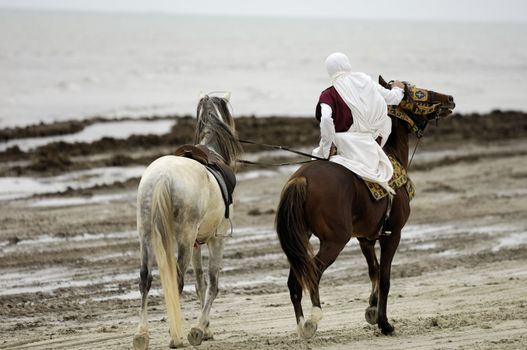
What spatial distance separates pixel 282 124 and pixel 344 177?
20688mm

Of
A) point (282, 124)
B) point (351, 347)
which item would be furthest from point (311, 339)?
point (282, 124)

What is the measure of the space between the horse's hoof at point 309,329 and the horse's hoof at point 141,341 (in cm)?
142

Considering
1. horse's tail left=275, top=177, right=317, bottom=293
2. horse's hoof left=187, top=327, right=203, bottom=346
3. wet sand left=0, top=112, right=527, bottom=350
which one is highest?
horse's tail left=275, top=177, right=317, bottom=293

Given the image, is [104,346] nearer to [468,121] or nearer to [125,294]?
[125,294]

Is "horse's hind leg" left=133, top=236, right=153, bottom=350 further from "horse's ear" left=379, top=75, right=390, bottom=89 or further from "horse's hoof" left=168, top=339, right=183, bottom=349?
"horse's ear" left=379, top=75, right=390, bottom=89

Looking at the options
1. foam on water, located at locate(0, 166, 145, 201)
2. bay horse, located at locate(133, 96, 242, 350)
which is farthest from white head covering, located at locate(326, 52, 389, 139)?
foam on water, located at locate(0, 166, 145, 201)

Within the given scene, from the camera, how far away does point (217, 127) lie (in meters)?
9.00

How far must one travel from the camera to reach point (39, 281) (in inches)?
445

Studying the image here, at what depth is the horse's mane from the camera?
8.99 metres

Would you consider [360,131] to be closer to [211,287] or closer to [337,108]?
[337,108]

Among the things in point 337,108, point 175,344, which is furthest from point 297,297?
point 337,108

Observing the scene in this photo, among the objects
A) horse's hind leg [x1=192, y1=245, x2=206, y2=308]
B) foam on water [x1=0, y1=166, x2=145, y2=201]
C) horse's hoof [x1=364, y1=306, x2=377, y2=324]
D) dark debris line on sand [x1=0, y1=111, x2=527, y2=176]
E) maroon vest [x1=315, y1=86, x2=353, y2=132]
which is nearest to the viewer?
maroon vest [x1=315, y1=86, x2=353, y2=132]

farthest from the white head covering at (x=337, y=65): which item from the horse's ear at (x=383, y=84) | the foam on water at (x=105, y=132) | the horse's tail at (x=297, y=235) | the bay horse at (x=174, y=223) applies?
the foam on water at (x=105, y=132)

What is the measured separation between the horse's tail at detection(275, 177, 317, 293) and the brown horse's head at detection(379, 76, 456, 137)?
1.64m
